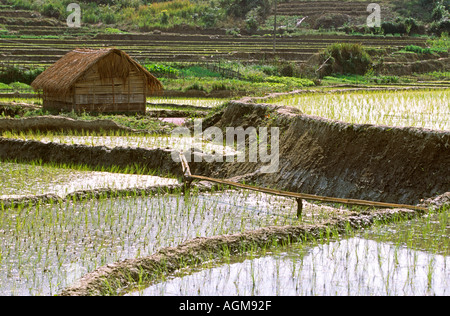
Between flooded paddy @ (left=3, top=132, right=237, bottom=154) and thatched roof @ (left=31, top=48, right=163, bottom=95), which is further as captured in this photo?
thatched roof @ (left=31, top=48, right=163, bottom=95)

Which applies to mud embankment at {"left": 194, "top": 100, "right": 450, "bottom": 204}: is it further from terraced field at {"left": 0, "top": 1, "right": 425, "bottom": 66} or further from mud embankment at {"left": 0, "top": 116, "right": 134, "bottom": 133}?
terraced field at {"left": 0, "top": 1, "right": 425, "bottom": 66}

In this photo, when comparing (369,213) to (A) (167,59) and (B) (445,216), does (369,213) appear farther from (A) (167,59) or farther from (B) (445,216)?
(A) (167,59)

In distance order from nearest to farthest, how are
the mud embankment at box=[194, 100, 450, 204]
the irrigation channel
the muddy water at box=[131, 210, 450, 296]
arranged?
1. the muddy water at box=[131, 210, 450, 296]
2. the irrigation channel
3. the mud embankment at box=[194, 100, 450, 204]

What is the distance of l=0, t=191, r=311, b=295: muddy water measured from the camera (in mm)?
4969

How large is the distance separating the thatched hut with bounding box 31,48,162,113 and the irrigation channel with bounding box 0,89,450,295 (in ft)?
15.4

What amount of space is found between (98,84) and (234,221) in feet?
31.2

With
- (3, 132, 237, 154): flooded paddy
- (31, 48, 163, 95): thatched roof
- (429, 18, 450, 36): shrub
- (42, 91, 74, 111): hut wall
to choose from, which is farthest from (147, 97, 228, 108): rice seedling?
(429, 18, 450, 36): shrub

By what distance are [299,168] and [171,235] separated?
3007 millimetres

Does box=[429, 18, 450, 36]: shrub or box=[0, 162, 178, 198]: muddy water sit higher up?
box=[429, 18, 450, 36]: shrub

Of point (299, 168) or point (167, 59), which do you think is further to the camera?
point (167, 59)

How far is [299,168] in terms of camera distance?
868cm

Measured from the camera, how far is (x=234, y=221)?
6730mm
